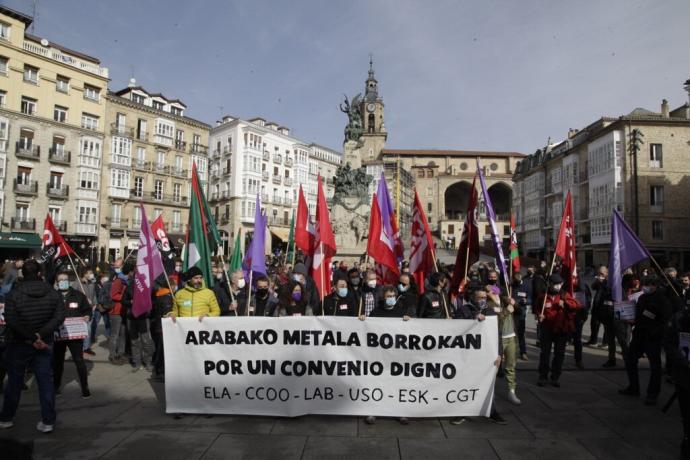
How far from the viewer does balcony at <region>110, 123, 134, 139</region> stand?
42250mm

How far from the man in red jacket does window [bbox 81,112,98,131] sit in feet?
144

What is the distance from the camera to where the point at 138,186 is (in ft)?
146

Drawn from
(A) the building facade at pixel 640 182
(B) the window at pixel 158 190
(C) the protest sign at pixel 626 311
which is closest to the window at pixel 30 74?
(B) the window at pixel 158 190

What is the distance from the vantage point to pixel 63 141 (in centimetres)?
3872

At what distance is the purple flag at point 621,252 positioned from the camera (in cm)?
738

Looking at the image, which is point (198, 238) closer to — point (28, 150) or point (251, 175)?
point (28, 150)

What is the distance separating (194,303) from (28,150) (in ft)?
129

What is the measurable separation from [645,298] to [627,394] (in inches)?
59.1

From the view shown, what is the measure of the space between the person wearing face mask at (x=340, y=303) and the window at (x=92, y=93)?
42.3 meters

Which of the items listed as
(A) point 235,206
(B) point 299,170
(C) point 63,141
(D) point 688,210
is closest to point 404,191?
(B) point 299,170

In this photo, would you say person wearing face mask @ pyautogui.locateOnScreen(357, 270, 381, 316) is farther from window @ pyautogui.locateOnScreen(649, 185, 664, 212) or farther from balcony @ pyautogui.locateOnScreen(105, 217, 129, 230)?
balcony @ pyautogui.locateOnScreen(105, 217, 129, 230)

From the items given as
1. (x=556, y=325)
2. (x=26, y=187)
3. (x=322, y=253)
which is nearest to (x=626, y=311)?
(x=556, y=325)

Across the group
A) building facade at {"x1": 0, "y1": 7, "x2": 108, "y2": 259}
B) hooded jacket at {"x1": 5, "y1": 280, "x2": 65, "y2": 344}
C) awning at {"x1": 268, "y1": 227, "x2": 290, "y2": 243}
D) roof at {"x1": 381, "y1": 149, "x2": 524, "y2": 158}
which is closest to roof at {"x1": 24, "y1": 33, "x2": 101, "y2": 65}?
building facade at {"x1": 0, "y1": 7, "x2": 108, "y2": 259}

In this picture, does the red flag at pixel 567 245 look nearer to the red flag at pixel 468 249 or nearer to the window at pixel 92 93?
the red flag at pixel 468 249
